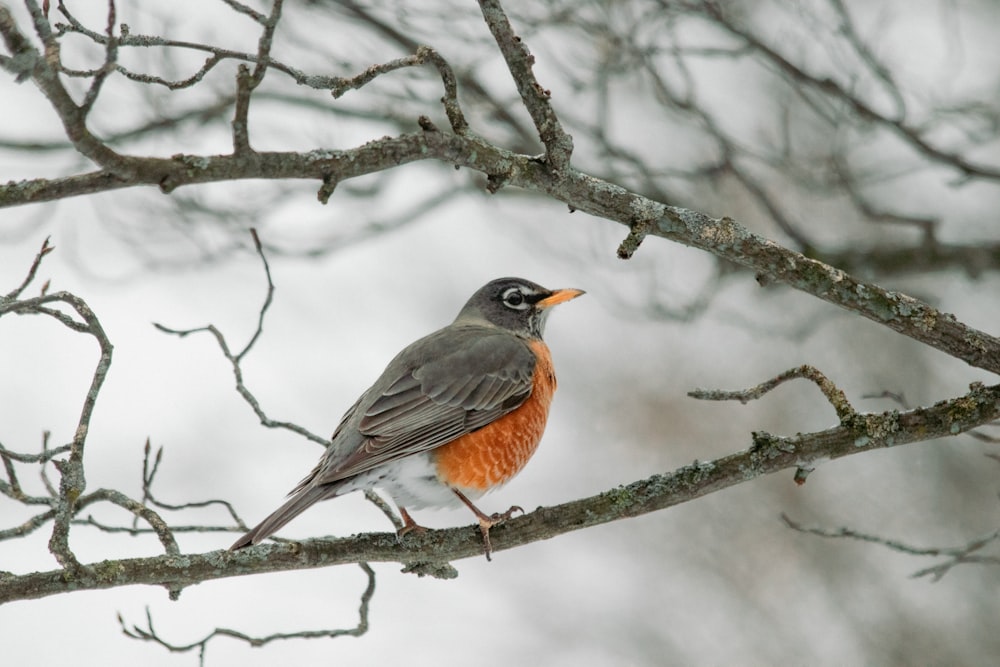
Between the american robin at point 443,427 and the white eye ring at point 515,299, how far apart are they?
51 cm

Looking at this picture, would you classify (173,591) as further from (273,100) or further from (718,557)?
(718,557)

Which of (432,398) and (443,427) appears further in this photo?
(432,398)

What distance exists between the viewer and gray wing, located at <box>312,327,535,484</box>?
5172 mm

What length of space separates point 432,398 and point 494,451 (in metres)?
0.47

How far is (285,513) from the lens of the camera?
4.43 meters

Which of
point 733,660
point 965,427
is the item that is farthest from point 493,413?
Result: point 733,660

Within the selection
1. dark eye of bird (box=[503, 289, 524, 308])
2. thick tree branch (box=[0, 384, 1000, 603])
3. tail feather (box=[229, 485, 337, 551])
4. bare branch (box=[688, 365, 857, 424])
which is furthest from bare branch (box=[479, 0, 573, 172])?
dark eye of bird (box=[503, 289, 524, 308])

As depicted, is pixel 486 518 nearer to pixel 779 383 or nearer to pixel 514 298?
pixel 779 383

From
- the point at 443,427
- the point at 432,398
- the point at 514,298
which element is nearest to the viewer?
the point at 443,427

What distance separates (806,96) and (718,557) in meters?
5.43

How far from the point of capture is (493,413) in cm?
563

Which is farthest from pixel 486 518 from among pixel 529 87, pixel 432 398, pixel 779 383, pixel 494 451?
pixel 529 87

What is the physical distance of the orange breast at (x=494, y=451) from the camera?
5.38 metres

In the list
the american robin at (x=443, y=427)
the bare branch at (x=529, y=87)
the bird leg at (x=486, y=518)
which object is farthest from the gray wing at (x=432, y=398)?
the bare branch at (x=529, y=87)
